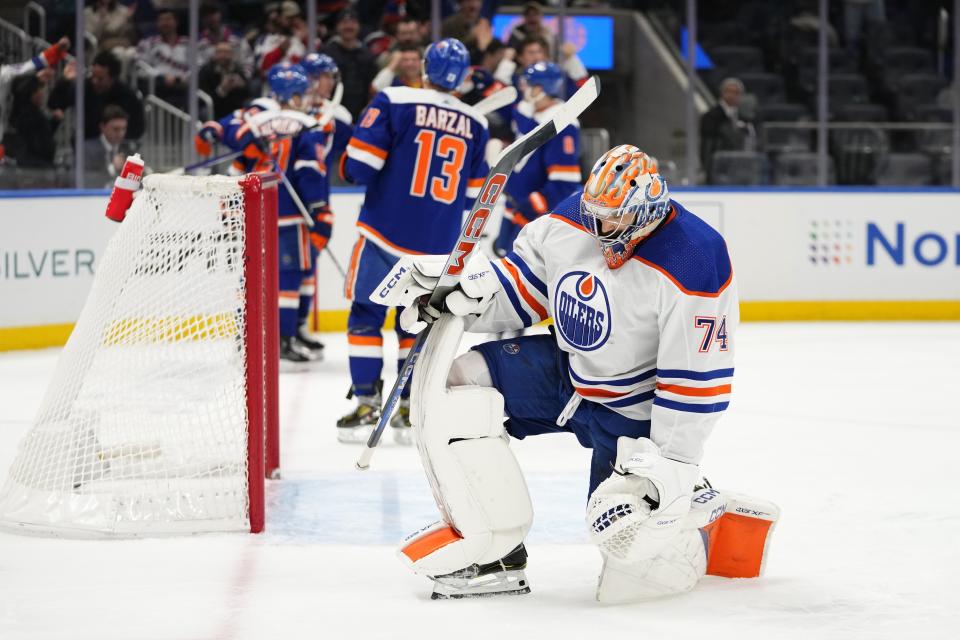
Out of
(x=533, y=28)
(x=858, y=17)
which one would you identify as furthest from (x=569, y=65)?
(x=858, y=17)

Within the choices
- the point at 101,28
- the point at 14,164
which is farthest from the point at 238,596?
the point at 101,28

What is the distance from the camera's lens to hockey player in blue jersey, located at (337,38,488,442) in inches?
180

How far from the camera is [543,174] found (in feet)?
20.8

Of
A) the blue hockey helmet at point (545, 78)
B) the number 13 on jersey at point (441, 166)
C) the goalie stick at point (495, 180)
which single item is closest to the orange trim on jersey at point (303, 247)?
the blue hockey helmet at point (545, 78)

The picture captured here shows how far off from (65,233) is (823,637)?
504cm

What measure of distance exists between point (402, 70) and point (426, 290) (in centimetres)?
527

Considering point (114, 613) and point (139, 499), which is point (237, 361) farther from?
point (114, 613)

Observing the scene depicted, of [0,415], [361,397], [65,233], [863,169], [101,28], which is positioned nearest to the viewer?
[361,397]

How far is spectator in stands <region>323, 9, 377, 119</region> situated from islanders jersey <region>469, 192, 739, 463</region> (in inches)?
216

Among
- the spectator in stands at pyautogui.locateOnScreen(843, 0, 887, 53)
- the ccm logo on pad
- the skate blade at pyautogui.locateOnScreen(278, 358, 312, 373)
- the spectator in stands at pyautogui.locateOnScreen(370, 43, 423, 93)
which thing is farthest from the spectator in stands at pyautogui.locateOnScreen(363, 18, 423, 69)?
the ccm logo on pad

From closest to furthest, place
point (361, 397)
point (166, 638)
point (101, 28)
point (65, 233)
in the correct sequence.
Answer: point (166, 638) → point (361, 397) → point (65, 233) → point (101, 28)

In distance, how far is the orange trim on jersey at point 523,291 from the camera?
2912 millimetres

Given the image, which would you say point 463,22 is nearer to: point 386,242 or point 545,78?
point 545,78

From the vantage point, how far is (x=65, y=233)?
6.86 meters
